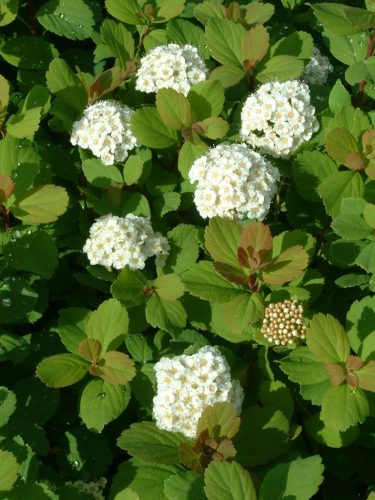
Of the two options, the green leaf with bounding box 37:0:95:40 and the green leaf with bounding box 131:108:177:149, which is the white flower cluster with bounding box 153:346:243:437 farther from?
the green leaf with bounding box 37:0:95:40

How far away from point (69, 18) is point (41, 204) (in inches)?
46.8

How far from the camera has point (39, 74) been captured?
10.7 ft

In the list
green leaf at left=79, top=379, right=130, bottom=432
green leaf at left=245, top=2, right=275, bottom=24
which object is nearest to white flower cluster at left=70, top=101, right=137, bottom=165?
green leaf at left=245, top=2, right=275, bottom=24

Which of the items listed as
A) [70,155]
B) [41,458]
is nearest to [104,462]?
[41,458]

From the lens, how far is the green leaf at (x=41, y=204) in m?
2.42

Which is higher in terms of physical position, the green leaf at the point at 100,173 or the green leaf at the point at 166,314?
the green leaf at the point at 100,173

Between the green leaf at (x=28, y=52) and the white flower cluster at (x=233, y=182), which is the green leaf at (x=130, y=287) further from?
the green leaf at (x=28, y=52)

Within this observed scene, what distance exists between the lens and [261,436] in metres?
2.16

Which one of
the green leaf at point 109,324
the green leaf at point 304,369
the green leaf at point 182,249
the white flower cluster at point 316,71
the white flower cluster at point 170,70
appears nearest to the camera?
the green leaf at point 304,369

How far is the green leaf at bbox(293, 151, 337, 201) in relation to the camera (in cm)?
264

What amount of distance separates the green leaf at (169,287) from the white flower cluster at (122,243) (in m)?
0.09

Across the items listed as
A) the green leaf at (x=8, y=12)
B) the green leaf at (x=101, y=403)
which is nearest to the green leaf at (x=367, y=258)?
the green leaf at (x=101, y=403)

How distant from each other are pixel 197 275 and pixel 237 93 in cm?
103

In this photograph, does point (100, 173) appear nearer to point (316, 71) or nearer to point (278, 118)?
point (278, 118)
